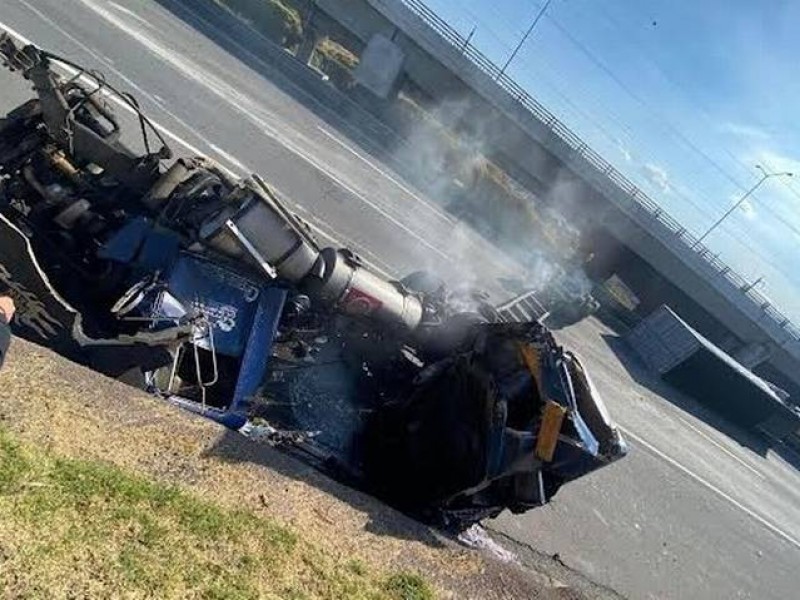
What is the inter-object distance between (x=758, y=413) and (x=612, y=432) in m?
16.8

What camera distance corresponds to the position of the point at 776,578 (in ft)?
41.3

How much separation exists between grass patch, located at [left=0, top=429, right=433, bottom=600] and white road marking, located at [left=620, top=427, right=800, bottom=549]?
34.4 feet

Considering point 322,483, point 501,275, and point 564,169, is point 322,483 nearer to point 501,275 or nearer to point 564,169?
point 501,275

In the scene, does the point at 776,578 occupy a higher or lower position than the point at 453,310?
lower

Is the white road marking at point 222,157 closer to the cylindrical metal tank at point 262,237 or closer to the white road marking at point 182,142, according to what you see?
the white road marking at point 182,142

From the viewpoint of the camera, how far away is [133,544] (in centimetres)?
439

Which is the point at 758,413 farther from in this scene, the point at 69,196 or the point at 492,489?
the point at 69,196

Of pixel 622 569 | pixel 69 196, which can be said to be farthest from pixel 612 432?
pixel 69 196

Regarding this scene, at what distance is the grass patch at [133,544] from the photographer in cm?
399

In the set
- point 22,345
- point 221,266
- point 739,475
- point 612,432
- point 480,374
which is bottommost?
point 739,475

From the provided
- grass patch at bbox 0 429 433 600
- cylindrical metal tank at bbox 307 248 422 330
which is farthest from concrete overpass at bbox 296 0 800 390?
grass patch at bbox 0 429 433 600

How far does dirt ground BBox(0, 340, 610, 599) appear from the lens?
4.95 meters

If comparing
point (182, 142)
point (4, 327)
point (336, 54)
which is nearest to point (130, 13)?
point (182, 142)

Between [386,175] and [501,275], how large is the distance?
4.66 m
